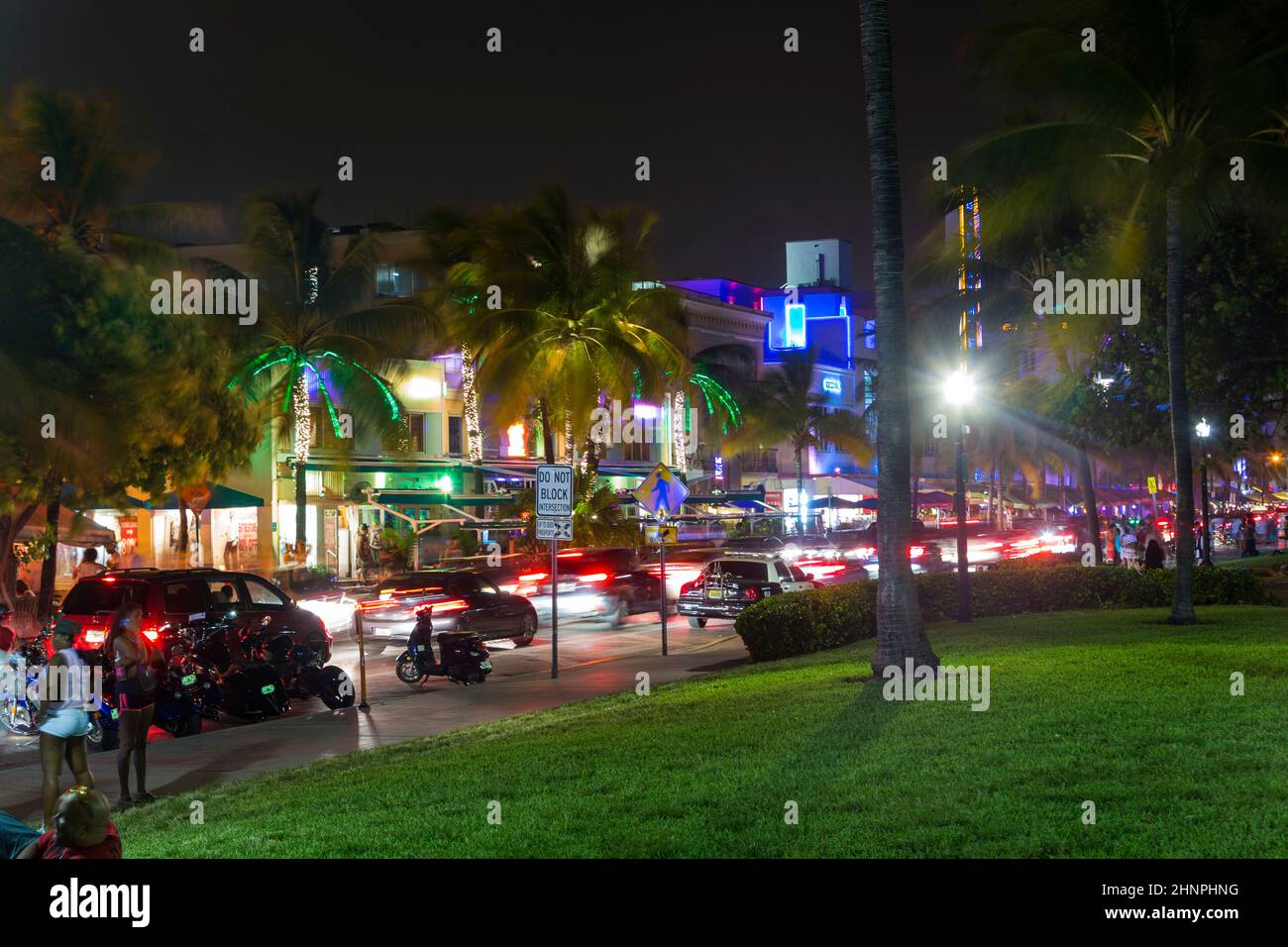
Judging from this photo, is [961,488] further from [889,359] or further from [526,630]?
[889,359]

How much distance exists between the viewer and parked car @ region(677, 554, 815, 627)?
30.0m

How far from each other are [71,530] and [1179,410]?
73.1 feet

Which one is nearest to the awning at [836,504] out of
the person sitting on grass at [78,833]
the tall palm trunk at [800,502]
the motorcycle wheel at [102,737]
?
the tall palm trunk at [800,502]

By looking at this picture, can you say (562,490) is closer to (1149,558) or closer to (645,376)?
(1149,558)

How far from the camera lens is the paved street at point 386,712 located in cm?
1385

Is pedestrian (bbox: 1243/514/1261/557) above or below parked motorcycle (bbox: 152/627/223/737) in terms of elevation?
above

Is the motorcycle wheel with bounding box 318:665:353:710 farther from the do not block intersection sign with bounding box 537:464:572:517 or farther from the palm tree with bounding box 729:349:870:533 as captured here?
the palm tree with bounding box 729:349:870:533

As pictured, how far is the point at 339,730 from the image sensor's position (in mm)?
16359

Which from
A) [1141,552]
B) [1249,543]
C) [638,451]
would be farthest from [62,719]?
[638,451]

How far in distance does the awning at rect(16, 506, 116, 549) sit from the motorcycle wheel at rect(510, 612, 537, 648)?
991 centimetres

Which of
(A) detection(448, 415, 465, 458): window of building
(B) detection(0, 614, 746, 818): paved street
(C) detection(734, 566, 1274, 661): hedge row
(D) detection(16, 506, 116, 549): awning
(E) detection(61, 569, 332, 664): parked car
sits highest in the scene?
(A) detection(448, 415, 465, 458): window of building

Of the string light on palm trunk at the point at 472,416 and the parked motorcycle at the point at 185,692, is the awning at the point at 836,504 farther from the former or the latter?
the parked motorcycle at the point at 185,692

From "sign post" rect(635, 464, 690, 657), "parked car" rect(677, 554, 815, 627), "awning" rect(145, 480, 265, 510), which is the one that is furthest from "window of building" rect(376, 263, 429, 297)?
"sign post" rect(635, 464, 690, 657)
